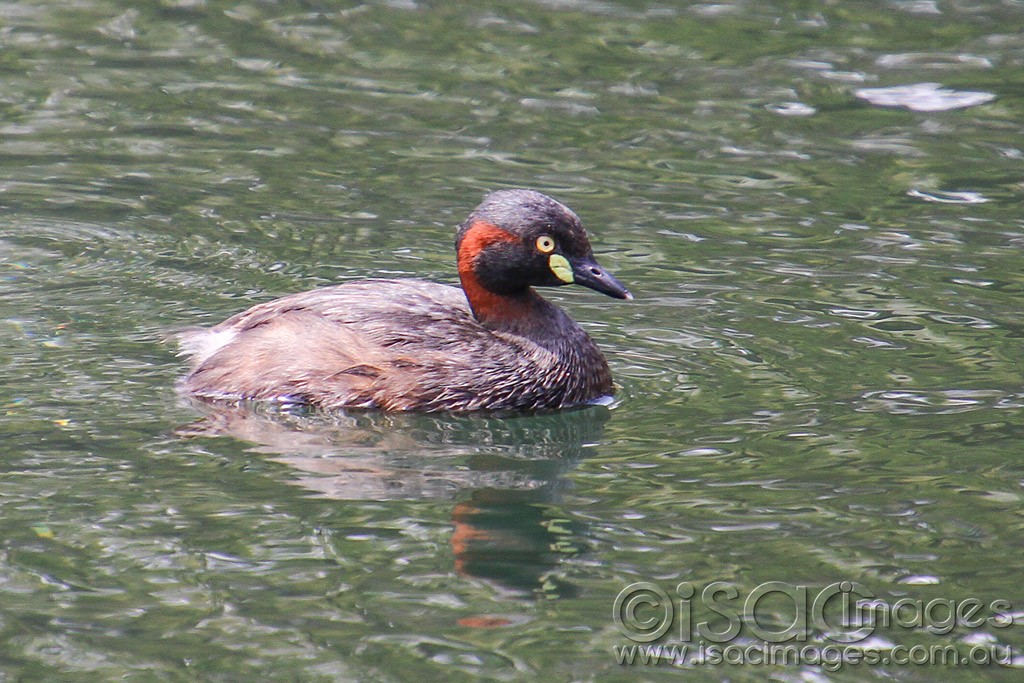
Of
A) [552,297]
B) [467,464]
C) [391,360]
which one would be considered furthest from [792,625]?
[552,297]

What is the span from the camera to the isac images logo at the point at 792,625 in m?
5.06

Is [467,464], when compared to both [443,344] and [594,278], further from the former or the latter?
[594,278]

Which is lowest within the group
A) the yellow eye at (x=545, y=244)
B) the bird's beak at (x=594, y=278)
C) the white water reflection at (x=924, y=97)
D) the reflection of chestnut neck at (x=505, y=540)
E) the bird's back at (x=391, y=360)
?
the reflection of chestnut neck at (x=505, y=540)

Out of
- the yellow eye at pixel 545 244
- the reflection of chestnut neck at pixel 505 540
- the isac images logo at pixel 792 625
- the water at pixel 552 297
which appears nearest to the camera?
the isac images logo at pixel 792 625

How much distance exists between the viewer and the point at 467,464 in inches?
265

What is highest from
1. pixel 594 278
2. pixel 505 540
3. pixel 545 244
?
pixel 545 244

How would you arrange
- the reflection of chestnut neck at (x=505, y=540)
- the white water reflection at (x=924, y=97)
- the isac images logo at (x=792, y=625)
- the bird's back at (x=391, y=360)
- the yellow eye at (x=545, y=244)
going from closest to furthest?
1. the isac images logo at (x=792, y=625)
2. the reflection of chestnut neck at (x=505, y=540)
3. the bird's back at (x=391, y=360)
4. the yellow eye at (x=545, y=244)
5. the white water reflection at (x=924, y=97)

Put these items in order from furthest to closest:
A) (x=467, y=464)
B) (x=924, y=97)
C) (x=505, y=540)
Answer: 1. (x=924, y=97)
2. (x=467, y=464)
3. (x=505, y=540)

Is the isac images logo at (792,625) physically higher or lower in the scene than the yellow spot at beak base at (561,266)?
lower

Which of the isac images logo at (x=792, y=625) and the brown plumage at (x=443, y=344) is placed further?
the brown plumage at (x=443, y=344)

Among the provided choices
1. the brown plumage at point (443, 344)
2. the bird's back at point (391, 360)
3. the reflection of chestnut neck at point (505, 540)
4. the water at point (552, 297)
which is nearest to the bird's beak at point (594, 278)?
the brown plumage at point (443, 344)

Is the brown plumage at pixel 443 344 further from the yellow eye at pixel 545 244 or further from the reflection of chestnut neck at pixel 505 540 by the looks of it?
the reflection of chestnut neck at pixel 505 540

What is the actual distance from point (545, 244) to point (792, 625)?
2.70m

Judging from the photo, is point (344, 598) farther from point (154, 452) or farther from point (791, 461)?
point (791, 461)
